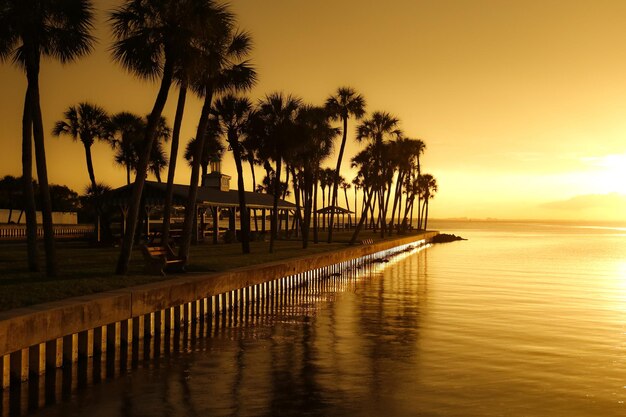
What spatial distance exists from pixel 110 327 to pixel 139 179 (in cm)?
826

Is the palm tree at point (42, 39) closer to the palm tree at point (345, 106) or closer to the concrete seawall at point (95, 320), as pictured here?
the concrete seawall at point (95, 320)

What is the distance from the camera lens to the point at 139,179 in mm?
23609

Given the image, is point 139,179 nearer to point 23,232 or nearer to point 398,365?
point 398,365

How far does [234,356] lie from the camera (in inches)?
689

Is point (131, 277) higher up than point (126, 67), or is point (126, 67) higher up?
point (126, 67)

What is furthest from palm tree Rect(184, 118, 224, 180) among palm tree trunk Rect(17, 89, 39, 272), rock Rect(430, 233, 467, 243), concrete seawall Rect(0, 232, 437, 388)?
rock Rect(430, 233, 467, 243)

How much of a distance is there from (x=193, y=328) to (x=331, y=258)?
20164 millimetres

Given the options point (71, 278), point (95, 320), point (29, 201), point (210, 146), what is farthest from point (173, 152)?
point (210, 146)

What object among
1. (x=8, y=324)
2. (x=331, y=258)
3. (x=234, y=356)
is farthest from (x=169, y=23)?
(x=331, y=258)

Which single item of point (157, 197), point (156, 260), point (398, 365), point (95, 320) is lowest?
point (398, 365)

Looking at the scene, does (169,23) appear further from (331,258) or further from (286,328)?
(331,258)

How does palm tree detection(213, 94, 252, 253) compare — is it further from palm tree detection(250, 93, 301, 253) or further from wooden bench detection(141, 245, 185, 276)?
wooden bench detection(141, 245, 185, 276)

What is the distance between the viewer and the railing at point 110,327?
42.1ft

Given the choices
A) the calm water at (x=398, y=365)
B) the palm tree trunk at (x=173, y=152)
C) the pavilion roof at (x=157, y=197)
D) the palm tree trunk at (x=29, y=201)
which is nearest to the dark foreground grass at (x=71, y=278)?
the palm tree trunk at (x=29, y=201)
